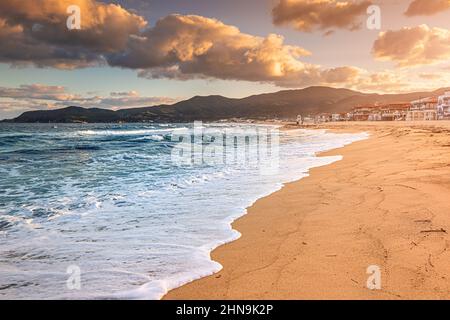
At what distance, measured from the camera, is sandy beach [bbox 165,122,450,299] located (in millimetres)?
3129

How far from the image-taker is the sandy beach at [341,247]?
10.3ft

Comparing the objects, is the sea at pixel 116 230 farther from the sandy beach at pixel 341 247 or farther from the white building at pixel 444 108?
the white building at pixel 444 108

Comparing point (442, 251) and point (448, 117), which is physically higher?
point (448, 117)

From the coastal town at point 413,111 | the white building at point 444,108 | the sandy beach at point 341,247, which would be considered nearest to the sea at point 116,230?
the sandy beach at point 341,247

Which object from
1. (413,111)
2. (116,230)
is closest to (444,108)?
(413,111)

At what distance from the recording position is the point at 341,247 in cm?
411

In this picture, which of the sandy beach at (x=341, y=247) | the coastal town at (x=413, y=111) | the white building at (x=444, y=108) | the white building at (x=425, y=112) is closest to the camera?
the sandy beach at (x=341, y=247)

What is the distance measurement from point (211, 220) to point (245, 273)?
2406 millimetres

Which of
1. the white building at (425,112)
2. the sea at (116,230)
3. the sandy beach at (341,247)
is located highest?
the white building at (425,112)
